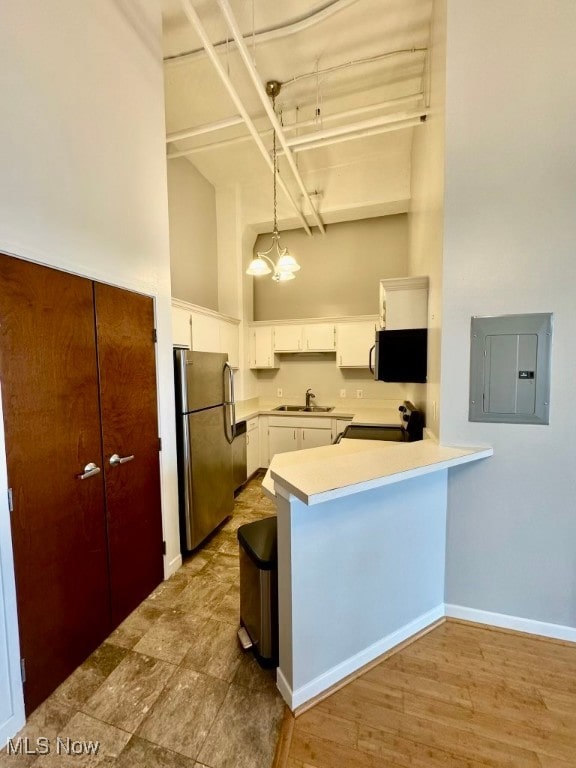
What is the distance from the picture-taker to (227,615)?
1.95 meters

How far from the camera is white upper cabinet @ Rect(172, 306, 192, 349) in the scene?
314 centimetres

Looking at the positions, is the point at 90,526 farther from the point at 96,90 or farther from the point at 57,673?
the point at 96,90

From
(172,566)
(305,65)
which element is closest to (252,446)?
(172,566)

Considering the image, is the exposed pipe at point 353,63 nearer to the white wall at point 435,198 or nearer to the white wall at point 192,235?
the white wall at point 435,198

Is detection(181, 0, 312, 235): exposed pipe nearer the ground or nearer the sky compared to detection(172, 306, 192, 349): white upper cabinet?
nearer the sky

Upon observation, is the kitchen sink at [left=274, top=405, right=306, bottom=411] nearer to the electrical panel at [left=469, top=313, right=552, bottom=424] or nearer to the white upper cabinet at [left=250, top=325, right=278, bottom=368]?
the white upper cabinet at [left=250, top=325, right=278, bottom=368]

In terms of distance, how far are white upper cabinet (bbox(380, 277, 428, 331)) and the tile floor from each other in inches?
91.6

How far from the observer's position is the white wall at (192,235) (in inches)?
141

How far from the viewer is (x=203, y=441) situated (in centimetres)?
265

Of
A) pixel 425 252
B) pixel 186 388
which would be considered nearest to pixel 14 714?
pixel 186 388

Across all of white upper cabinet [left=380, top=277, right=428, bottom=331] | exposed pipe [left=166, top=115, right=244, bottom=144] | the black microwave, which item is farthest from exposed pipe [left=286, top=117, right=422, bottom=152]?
the black microwave

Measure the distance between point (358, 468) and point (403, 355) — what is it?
1.27m

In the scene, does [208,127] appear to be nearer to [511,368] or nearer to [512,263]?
[512,263]

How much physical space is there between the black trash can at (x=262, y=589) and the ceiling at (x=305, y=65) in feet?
9.08
